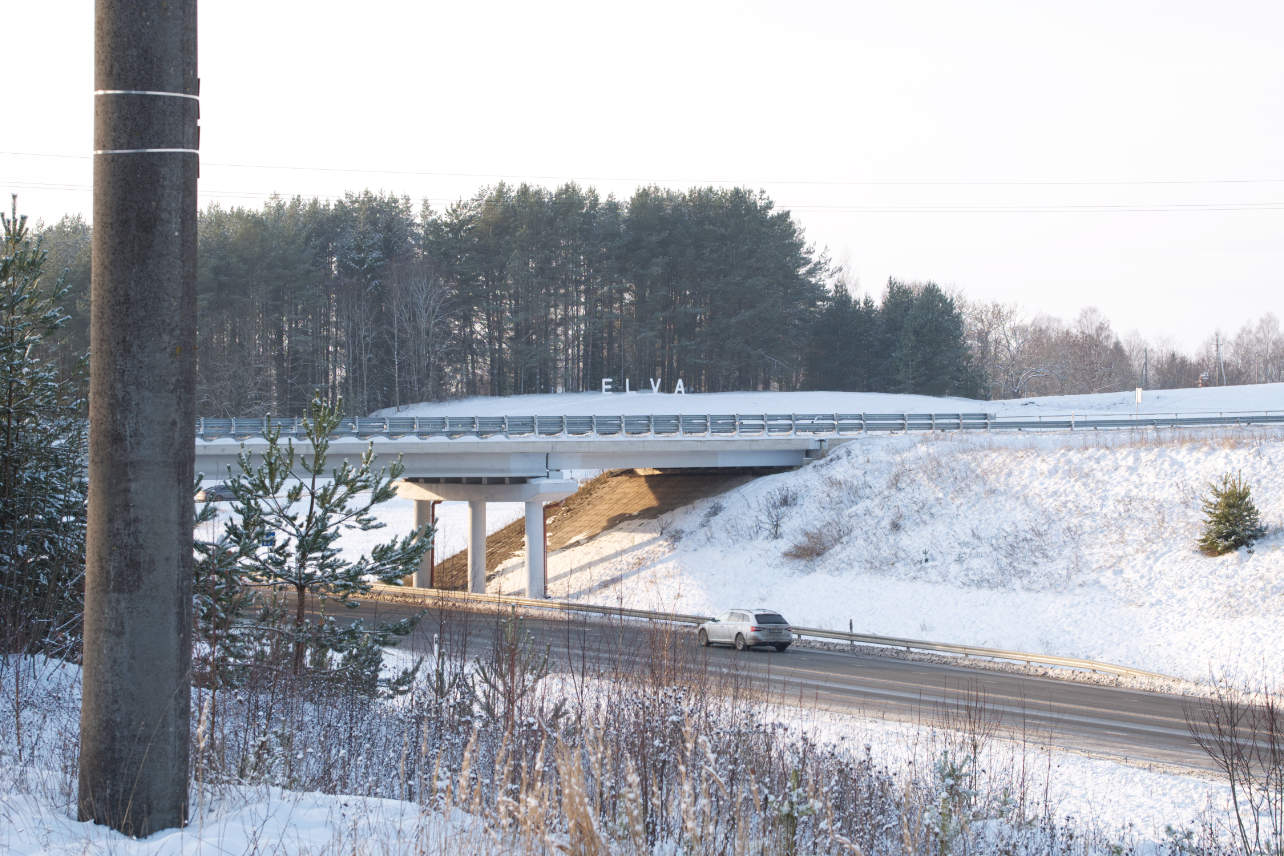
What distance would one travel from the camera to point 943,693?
774 inches

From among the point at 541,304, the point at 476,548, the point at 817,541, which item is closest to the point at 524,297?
the point at 541,304

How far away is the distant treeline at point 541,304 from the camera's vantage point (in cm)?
7700

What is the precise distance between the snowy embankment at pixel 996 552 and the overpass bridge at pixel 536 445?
1789mm

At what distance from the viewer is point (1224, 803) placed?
543 inches

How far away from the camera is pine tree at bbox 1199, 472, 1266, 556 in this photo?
31078 millimetres

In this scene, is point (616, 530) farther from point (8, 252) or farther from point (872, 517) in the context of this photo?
point (8, 252)

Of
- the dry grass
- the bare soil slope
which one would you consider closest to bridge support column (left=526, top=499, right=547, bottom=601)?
the bare soil slope

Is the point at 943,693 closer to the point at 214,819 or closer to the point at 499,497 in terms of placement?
the point at 214,819

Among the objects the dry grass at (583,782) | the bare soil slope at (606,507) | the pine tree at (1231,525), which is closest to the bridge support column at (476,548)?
the bare soil slope at (606,507)

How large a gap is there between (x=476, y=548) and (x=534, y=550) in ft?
9.69

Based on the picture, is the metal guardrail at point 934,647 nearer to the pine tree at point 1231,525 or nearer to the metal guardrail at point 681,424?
the pine tree at point 1231,525

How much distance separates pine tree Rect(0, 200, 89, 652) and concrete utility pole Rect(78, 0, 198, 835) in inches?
238

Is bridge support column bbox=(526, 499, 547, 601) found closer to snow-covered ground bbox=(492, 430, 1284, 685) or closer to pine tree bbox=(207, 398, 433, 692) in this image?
snow-covered ground bbox=(492, 430, 1284, 685)

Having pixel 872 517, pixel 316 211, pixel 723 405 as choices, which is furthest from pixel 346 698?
pixel 316 211
